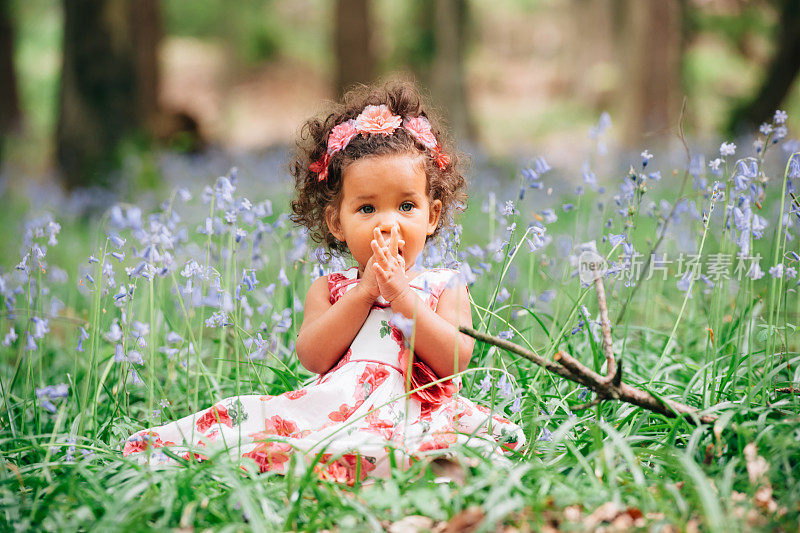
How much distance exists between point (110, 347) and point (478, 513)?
2.36m

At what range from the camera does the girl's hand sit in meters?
2.23

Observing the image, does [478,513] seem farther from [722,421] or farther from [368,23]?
[368,23]

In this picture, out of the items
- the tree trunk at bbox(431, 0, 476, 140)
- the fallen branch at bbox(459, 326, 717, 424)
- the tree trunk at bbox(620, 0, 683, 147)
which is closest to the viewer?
the fallen branch at bbox(459, 326, 717, 424)

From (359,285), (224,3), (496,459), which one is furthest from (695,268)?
(224,3)

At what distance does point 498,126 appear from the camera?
1097 inches

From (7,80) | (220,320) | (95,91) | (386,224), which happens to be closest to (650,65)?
(95,91)

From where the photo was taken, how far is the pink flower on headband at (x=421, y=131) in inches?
97.3

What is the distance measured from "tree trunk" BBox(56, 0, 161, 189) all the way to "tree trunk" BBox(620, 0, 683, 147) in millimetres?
6720

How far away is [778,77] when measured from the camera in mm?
9172

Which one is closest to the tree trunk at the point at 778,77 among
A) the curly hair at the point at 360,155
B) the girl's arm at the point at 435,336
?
the curly hair at the point at 360,155

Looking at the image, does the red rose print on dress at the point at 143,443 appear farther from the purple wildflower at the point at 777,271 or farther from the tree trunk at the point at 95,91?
the tree trunk at the point at 95,91

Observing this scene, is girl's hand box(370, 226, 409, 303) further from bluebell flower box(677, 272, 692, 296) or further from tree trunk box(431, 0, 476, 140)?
tree trunk box(431, 0, 476, 140)

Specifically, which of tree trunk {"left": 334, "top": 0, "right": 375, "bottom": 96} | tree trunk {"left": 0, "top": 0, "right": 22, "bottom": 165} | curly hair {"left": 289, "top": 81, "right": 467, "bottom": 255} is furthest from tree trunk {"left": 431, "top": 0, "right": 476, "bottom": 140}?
curly hair {"left": 289, "top": 81, "right": 467, "bottom": 255}

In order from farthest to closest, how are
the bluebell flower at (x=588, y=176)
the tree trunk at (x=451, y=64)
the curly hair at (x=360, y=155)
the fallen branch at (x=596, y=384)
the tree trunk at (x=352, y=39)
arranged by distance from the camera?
1. the tree trunk at (x=352, y=39)
2. the tree trunk at (x=451, y=64)
3. the bluebell flower at (x=588, y=176)
4. the curly hair at (x=360, y=155)
5. the fallen branch at (x=596, y=384)
